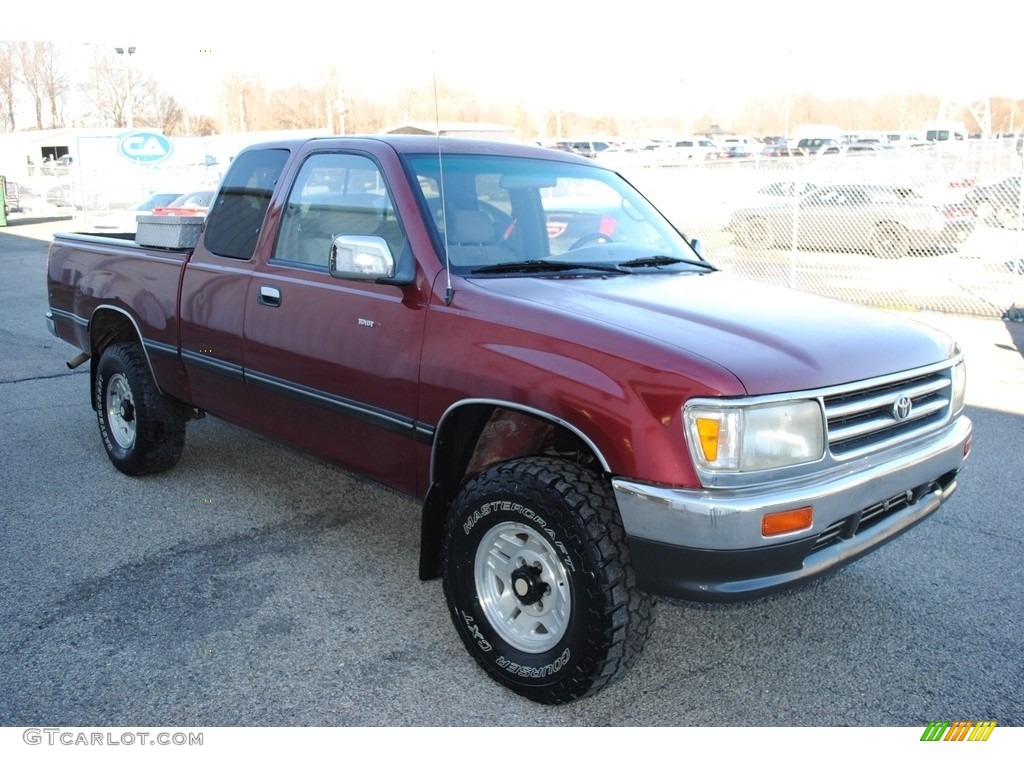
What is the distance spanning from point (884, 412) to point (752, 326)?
1.81 feet

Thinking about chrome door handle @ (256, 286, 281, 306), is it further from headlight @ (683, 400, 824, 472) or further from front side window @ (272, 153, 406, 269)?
headlight @ (683, 400, 824, 472)

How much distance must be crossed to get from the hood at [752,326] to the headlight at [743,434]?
0.07 metres

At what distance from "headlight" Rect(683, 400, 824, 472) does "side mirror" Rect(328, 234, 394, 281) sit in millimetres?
1368

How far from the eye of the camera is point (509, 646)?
3197 millimetres

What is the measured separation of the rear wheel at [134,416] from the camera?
516 centimetres

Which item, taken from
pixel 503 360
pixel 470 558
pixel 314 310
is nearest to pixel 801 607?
pixel 470 558

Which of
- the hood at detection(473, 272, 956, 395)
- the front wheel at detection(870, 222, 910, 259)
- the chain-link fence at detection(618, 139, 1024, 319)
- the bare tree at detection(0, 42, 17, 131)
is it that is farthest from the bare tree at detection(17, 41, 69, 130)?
the hood at detection(473, 272, 956, 395)

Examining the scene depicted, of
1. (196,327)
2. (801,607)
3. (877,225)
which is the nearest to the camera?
(801,607)

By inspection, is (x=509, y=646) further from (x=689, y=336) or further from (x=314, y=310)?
Answer: (x=314, y=310)

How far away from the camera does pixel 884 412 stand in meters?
3.19

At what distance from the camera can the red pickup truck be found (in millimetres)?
2785

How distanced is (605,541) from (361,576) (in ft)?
5.41
